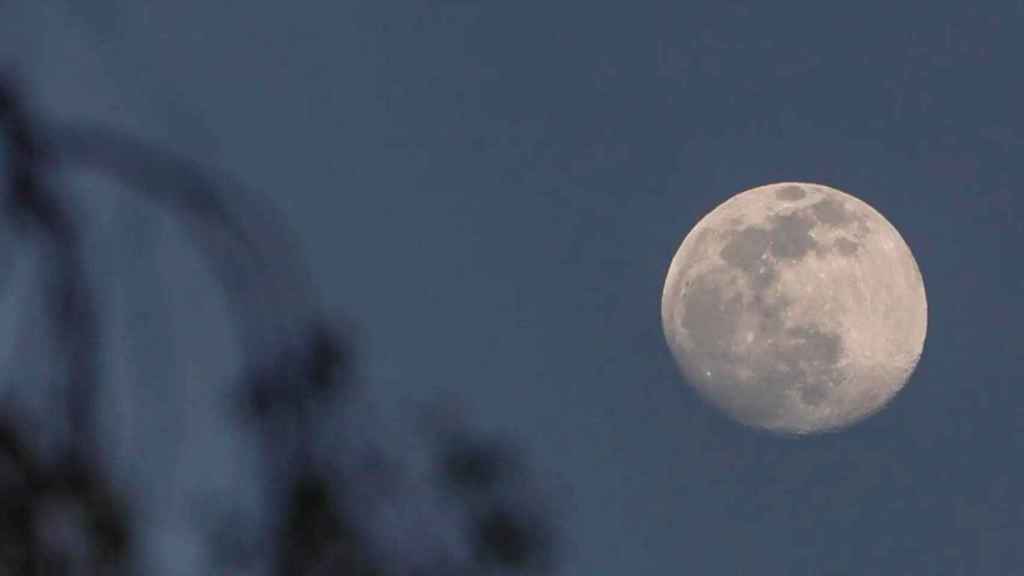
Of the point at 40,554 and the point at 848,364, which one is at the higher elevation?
the point at 848,364

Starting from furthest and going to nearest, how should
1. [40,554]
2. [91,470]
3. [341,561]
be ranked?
[341,561] → [91,470] → [40,554]

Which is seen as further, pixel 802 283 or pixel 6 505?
pixel 802 283

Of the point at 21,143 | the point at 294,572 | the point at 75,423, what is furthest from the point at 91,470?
the point at 21,143

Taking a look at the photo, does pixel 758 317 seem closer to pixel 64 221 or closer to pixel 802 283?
pixel 802 283

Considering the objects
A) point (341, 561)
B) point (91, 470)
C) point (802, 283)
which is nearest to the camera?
point (91, 470)

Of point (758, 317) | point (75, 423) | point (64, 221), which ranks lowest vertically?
point (75, 423)

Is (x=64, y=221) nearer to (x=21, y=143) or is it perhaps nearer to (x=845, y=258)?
(x=21, y=143)

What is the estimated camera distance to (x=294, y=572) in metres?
3.75

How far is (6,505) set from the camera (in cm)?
349

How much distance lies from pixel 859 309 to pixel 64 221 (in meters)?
28.0

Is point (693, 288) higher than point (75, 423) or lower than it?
higher

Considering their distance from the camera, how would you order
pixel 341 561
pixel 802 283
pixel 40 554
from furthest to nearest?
1. pixel 802 283
2. pixel 341 561
3. pixel 40 554

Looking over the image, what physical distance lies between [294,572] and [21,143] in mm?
1196

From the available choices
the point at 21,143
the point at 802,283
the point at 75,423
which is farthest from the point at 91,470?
the point at 802,283
